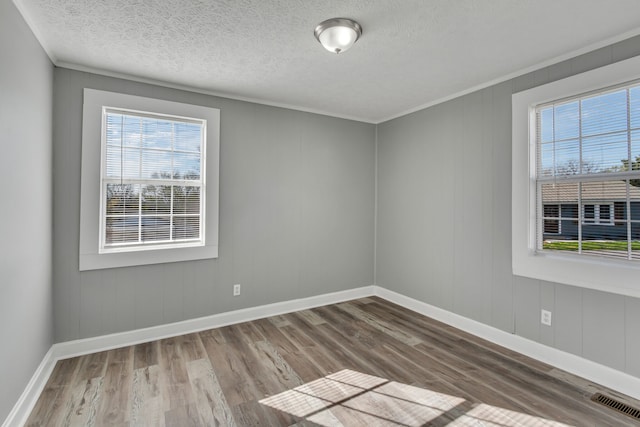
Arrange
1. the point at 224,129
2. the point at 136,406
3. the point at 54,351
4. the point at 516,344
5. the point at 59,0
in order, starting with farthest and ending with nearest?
1. the point at 224,129
2. the point at 516,344
3. the point at 54,351
4. the point at 136,406
5. the point at 59,0

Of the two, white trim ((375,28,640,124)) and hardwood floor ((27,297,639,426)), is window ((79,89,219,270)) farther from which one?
white trim ((375,28,640,124))

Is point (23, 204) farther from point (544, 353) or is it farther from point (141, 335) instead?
point (544, 353)

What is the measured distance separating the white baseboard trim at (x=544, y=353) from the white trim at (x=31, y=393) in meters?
3.69

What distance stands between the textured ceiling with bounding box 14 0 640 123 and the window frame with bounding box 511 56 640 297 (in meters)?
0.25

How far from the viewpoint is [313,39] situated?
92.7 inches

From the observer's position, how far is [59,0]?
192 centimetres

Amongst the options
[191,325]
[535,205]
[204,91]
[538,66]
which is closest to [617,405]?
[535,205]

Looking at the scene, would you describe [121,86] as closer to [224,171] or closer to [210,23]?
A: [224,171]

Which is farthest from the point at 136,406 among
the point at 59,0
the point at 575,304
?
the point at 575,304

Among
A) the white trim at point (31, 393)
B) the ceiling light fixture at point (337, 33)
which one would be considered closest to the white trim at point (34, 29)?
the ceiling light fixture at point (337, 33)

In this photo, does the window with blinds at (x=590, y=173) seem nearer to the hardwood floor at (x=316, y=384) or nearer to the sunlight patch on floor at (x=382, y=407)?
the hardwood floor at (x=316, y=384)

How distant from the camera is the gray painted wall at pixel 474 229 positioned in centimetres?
243

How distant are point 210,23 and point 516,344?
3716mm

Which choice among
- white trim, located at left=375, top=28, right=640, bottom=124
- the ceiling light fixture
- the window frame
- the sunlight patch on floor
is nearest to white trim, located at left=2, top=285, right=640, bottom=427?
the window frame
